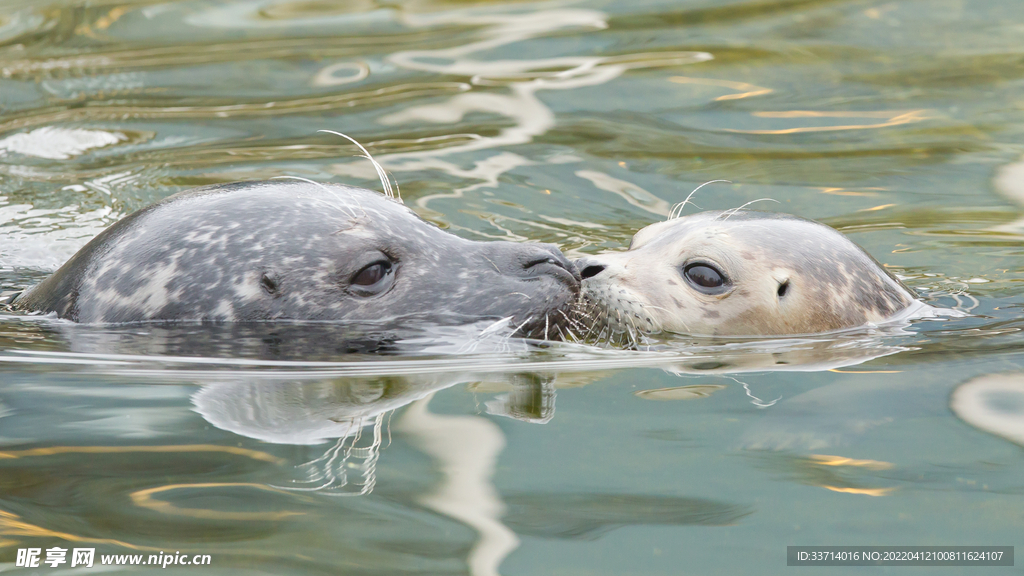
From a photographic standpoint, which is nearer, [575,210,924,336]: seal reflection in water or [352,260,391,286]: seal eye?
[352,260,391,286]: seal eye

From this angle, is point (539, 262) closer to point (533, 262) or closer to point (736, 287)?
point (533, 262)

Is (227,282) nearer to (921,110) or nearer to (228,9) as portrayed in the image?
(921,110)

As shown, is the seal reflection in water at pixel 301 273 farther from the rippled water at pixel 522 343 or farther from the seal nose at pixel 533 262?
the rippled water at pixel 522 343

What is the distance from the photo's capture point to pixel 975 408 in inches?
114

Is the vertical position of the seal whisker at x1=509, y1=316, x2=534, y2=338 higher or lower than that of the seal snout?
lower

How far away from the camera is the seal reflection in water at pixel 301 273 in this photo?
146 inches

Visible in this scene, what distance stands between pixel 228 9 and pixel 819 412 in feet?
24.2

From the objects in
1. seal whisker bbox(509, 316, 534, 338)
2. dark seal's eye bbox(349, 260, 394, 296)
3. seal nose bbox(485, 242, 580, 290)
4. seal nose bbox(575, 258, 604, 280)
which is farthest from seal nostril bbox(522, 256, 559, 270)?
dark seal's eye bbox(349, 260, 394, 296)

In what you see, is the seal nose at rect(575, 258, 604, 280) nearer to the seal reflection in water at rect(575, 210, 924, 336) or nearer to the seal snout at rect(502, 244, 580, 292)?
the seal reflection in water at rect(575, 210, 924, 336)

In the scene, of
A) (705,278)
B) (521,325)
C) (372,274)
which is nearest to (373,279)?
(372,274)

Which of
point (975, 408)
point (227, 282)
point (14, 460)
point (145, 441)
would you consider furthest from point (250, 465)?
point (975, 408)

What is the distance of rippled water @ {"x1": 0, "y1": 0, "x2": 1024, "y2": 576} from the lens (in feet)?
7.65

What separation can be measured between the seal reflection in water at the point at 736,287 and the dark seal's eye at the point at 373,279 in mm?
769

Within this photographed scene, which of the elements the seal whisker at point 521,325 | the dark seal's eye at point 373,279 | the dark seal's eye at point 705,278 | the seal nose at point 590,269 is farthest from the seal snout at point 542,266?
the dark seal's eye at point 705,278
